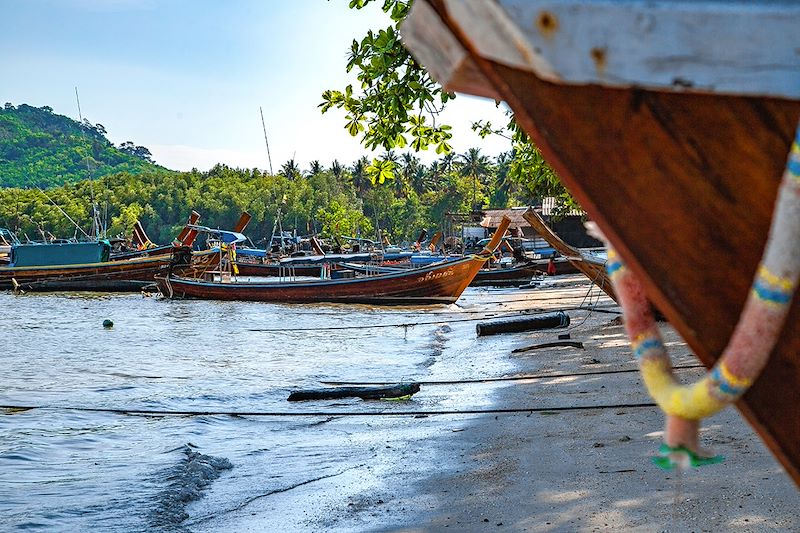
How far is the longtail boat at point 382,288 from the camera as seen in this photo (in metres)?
26.0

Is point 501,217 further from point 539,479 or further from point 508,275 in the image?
point 539,479

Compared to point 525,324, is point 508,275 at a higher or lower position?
lower

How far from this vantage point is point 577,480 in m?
5.09

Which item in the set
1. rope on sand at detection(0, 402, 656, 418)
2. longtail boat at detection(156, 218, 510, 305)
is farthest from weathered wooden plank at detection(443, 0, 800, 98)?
longtail boat at detection(156, 218, 510, 305)

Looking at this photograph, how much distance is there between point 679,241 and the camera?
1114mm

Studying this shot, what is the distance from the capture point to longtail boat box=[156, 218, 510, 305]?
26016mm

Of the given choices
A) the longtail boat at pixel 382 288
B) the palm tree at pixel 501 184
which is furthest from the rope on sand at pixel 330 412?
the palm tree at pixel 501 184

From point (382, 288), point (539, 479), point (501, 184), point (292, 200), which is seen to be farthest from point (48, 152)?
point (539, 479)

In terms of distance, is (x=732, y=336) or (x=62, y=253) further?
(x=62, y=253)

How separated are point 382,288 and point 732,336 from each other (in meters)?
25.8

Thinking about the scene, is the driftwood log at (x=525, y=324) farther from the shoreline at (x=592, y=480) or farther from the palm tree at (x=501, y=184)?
the palm tree at (x=501, y=184)

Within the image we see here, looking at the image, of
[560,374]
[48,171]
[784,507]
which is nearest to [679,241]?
[784,507]

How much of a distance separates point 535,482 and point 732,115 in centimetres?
447

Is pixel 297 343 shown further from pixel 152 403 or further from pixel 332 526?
pixel 332 526
